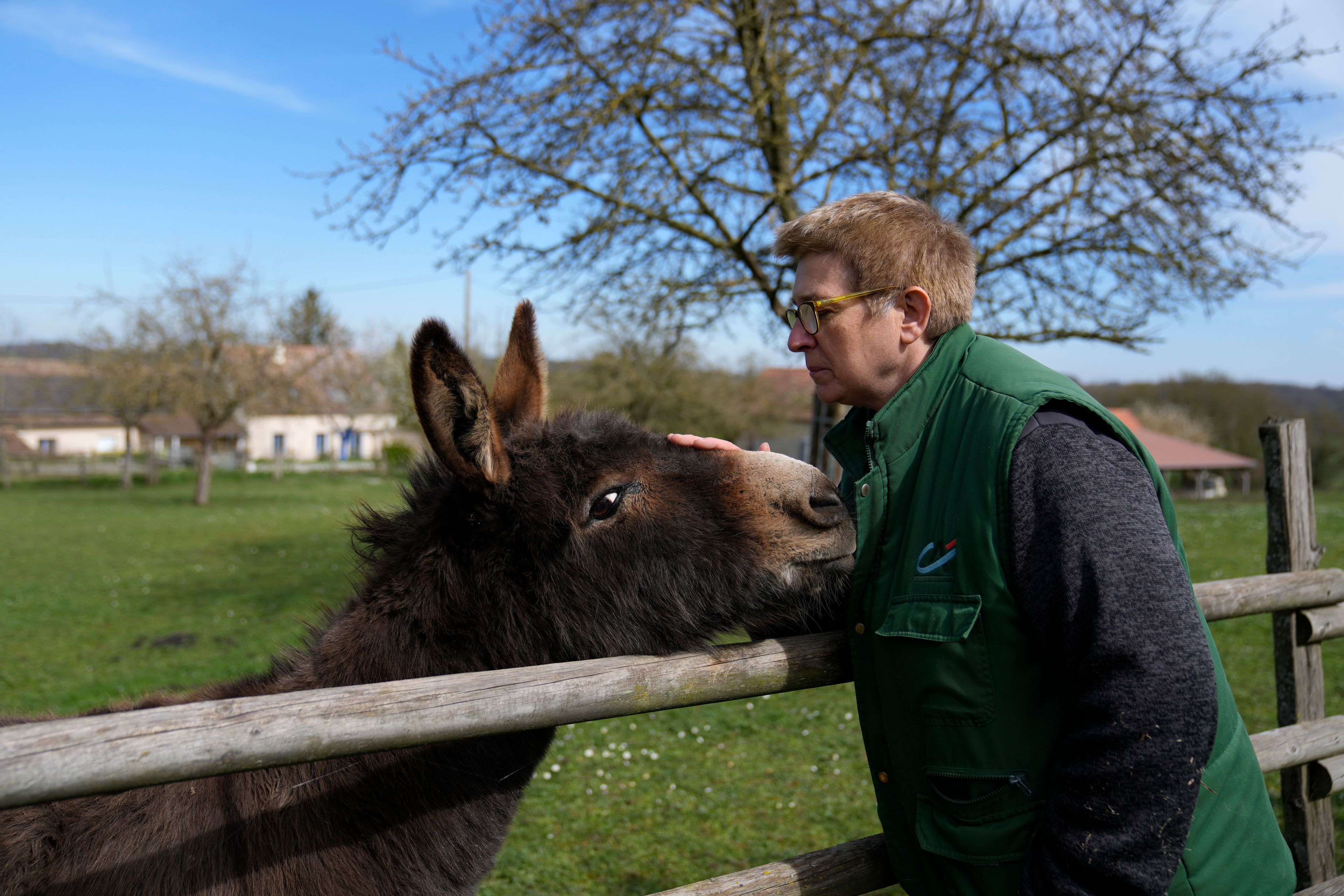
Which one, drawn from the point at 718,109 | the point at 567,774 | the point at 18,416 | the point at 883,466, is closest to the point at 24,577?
the point at 567,774

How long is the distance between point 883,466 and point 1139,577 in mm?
640

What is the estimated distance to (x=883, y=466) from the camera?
1.93 meters

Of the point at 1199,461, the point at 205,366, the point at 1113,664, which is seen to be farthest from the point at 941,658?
the point at 1199,461

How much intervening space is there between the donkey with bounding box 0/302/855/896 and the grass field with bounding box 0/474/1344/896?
1.86 ft

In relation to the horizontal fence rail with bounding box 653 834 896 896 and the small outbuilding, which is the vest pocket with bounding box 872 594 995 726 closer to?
the horizontal fence rail with bounding box 653 834 896 896

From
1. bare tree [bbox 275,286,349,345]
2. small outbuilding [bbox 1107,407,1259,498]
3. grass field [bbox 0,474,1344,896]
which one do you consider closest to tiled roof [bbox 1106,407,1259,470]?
small outbuilding [bbox 1107,407,1259,498]

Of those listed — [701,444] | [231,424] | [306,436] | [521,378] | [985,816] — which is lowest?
[985,816]

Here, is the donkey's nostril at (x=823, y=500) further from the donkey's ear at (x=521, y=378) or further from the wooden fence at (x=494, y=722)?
the donkey's ear at (x=521, y=378)

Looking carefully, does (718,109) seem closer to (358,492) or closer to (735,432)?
(735,432)

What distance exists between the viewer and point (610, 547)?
6.79ft

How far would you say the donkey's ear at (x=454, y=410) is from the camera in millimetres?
1812

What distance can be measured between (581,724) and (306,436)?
224 ft

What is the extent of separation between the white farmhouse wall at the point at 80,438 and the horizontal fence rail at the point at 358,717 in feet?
222

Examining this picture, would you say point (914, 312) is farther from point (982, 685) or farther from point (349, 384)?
point (349, 384)
